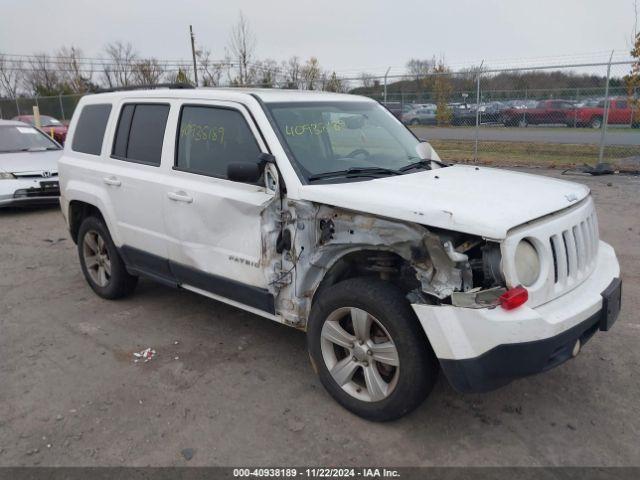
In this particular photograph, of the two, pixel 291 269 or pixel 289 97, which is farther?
pixel 289 97

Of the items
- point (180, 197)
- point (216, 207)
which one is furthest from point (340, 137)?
point (180, 197)

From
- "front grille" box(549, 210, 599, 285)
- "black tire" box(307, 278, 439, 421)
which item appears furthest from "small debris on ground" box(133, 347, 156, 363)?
"front grille" box(549, 210, 599, 285)

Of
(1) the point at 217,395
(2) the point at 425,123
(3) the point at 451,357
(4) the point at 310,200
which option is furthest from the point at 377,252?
(2) the point at 425,123

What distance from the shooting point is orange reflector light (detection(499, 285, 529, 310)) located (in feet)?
8.70

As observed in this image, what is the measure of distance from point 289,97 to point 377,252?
1.53m

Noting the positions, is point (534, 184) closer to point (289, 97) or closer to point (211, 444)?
point (289, 97)

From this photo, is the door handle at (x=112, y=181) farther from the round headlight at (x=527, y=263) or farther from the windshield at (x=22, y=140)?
the windshield at (x=22, y=140)

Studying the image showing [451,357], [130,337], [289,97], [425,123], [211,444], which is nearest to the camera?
[451,357]

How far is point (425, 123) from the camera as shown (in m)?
16.2

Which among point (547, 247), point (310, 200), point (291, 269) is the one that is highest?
point (310, 200)

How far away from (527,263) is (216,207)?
81.9 inches

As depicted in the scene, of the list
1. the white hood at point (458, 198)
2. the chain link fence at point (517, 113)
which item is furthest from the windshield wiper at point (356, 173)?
the chain link fence at point (517, 113)

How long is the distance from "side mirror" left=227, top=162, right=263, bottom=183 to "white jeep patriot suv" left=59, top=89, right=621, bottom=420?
1 cm

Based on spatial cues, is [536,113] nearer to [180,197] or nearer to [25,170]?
[25,170]
